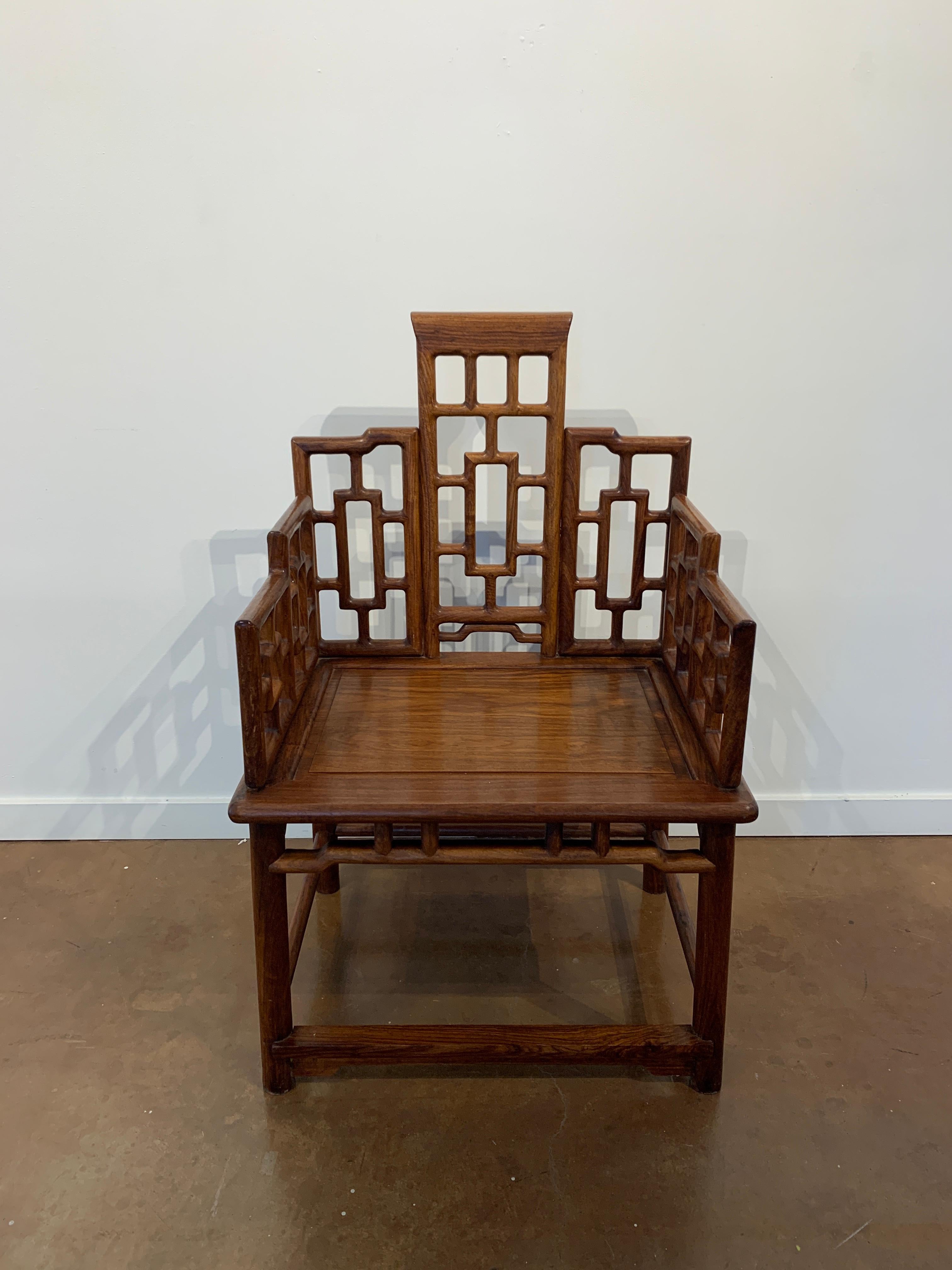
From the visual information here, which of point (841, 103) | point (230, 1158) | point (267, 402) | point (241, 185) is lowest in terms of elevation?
point (230, 1158)

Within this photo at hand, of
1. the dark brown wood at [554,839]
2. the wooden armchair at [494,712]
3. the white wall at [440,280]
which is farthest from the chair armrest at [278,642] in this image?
the dark brown wood at [554,839]

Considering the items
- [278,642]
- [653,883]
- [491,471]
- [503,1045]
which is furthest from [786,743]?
[278,642]

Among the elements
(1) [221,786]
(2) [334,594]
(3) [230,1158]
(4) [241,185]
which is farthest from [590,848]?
(4) [241,185]

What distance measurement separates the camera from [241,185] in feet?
6.13

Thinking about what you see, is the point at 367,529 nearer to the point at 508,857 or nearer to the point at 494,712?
the point at 494,712

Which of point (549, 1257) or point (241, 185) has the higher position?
point (241, 185)

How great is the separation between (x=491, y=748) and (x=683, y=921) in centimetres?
55

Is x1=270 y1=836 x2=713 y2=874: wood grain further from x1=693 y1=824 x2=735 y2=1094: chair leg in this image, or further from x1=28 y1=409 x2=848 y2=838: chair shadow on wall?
x1=28 y1=409 x2=848 y2=838: chair shadow on wall

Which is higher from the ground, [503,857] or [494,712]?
[494,712]

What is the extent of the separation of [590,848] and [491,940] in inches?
22.7

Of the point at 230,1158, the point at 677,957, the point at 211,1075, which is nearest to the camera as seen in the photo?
the point at 230,1158

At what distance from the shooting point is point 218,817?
2.34 meters

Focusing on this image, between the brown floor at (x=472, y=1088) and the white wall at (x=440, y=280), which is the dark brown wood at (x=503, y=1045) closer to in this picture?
the brown floor at (x=472, y=1088)

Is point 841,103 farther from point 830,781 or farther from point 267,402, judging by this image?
point 830,781
